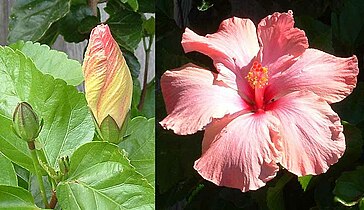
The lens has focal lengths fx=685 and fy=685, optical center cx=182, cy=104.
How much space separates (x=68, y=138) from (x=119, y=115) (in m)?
0.07

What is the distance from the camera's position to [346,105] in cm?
59

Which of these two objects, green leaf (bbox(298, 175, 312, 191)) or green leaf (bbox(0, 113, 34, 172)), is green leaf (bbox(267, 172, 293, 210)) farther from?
green leaf (bbox(0, 113, 34, 172))

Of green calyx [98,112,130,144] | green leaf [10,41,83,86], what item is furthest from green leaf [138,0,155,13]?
green calyx [98,112,130,144]

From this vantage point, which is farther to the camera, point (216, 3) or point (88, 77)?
point (216, 3)

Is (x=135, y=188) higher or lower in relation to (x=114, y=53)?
lower

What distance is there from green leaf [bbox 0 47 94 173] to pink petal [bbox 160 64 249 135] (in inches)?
4.2

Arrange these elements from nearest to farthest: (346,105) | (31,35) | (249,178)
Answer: (249,178)
(346,105)
(31,35)

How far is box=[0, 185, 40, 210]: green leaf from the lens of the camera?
56 cm

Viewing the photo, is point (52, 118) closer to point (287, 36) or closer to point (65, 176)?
point (65, 176)

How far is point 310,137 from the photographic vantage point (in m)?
0.48

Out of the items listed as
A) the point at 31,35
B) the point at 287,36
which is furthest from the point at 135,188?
the point at 31,35

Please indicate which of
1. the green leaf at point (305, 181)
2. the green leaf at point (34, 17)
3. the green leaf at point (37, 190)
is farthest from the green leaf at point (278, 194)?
the green leaf at point (34, 17)

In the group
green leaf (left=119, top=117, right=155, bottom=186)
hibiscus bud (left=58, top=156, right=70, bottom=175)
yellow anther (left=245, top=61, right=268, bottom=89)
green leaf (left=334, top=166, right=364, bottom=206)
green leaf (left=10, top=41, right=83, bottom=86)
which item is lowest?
green leaf (left=334, top=166, right=364, bottom=206)

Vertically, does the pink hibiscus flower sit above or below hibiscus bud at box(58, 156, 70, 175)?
above
